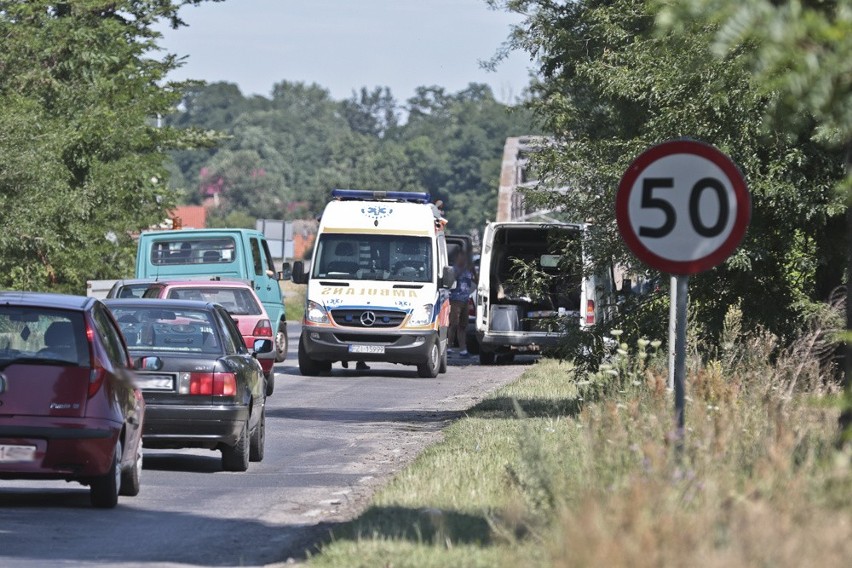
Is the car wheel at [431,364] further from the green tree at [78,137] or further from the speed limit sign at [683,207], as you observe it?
the speed limit sign at [683,207]

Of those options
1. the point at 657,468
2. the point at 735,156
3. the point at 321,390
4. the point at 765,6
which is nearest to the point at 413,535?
the point at 657,468

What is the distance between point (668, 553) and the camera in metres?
5.88

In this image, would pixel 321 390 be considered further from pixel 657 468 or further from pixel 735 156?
pixel 657 468

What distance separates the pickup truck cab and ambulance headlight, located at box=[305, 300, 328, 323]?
6.87 ft

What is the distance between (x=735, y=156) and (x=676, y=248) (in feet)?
26.0

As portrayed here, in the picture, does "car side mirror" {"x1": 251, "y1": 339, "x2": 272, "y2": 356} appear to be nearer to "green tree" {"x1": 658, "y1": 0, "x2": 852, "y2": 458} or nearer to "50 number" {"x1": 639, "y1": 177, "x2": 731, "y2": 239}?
"50 number" {"x1": 639, "y1": 177, "x2": 731, "y2": 239}

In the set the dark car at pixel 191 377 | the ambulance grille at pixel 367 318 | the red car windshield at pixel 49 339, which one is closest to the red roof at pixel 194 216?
the ambulance grille at pixel 367 318

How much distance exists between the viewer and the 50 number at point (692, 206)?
28.4 ft

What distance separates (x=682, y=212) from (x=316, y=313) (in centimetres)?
2033

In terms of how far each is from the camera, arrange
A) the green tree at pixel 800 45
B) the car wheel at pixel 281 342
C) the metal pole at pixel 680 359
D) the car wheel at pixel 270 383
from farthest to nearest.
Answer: the car wheel at pixel 281 342 → the car wheel at pixel 270 383 → the metal pole at pixel 680 359 → the green tree at pixel 800 45

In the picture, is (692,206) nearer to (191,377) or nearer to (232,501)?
(232,501)

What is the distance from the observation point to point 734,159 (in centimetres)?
1642

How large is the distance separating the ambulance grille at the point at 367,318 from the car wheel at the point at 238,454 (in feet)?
47.4

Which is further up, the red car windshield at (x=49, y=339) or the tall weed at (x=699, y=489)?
the red car windshield at (x=49, y=339)
